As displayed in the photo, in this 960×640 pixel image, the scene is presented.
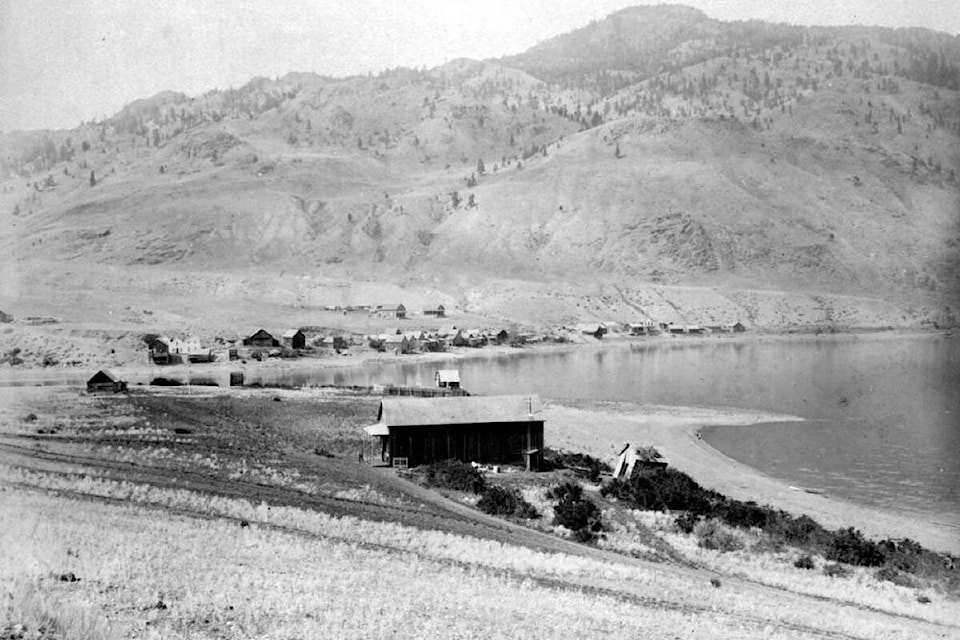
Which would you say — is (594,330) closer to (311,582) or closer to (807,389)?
(807,389)

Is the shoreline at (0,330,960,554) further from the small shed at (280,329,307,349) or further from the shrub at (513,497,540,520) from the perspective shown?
the shrub at (513,497,540,520)

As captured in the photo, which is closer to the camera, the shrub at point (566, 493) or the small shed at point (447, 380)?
the shrub at point (566, 493)

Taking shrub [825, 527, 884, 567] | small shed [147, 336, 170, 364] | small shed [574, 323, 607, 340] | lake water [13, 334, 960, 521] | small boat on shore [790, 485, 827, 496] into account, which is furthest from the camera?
small shed [574, 323, 607, 340]

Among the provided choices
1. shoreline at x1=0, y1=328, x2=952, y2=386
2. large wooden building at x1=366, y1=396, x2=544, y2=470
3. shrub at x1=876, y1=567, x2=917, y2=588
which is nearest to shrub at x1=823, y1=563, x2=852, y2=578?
shrub at x1=876, y1=567, x2=917, y2=588

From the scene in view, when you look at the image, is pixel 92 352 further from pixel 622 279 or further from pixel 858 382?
pixel 622 279

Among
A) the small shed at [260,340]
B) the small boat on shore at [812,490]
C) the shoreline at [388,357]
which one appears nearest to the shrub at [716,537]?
the small boat on shore at [812,490]

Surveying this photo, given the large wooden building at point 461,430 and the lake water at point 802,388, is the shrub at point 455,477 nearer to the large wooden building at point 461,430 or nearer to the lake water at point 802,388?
the large wooden building at point 461,430
